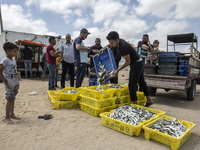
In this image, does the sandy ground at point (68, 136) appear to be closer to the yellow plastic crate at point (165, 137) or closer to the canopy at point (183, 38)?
the yellow plastic crate at point (165, 137)

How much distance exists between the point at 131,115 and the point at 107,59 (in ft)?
8.42

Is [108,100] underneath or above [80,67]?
underneath

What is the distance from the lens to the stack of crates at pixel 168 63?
6.44 m

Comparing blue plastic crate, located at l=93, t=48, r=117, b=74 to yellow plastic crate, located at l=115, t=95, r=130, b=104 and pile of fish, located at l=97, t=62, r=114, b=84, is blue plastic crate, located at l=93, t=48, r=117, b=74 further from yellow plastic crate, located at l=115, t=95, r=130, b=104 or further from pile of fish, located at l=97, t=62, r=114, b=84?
yellow plastic crate, located at l=115, t=95, r=130, b=104

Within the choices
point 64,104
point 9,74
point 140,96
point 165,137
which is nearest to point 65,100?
point 64,104

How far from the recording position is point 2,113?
3.73 metres

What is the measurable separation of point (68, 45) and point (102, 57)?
1.67 metres

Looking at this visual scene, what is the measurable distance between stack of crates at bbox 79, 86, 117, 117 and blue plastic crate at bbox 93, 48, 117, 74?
132 cm

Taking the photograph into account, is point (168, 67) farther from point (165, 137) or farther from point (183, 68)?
point (165, 137)

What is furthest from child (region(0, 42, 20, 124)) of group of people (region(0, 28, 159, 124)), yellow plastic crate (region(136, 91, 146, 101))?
yellow plastic crate (region(136, 91, 146, 101))

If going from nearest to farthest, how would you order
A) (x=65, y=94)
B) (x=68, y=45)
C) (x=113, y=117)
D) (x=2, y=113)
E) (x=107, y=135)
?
1. (x=107, y=135)
2. (x=113, y=117)
3. (x=2, y=113)
4. (x=65, y=94)
5. (x=68, y=45)

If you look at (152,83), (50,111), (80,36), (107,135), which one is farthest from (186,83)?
(50,111)

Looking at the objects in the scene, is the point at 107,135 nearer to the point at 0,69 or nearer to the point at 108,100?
the point at 108,100

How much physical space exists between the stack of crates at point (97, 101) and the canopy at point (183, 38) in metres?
6.11
